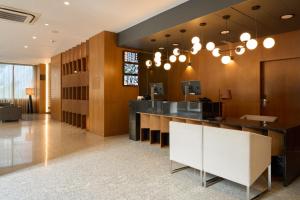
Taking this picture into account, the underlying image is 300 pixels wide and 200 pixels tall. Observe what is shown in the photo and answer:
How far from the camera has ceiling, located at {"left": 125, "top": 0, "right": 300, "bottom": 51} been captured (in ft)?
13.1

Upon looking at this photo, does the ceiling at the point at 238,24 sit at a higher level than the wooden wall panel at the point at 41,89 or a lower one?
higher

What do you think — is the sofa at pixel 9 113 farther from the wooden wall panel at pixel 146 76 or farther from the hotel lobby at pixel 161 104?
the wooden wall panel at pixel 146 76

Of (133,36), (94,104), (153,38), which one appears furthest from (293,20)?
(94,104)

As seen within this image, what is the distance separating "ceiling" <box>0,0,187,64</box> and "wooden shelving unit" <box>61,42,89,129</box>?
614 mm

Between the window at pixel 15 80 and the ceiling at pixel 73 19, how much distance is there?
6.30 metres

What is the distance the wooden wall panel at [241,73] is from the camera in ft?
19.0

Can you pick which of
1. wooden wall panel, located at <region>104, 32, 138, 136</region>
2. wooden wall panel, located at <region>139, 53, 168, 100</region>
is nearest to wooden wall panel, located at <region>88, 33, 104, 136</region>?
wooden wall panel, located at <region>104, 32, 138, 136</region>

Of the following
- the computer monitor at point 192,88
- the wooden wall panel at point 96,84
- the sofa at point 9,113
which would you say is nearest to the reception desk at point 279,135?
the computer monitor at point 192,88

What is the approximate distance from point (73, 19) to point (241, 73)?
202 inches

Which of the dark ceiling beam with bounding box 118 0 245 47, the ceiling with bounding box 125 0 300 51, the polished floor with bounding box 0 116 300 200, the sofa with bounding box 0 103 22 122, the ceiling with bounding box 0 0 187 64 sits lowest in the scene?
the polished floor with bounding box 0 116 300 200

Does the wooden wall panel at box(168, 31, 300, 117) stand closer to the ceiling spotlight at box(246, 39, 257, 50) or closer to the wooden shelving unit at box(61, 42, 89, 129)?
the ceiling spotlight at box(246, 39, 257, 50)

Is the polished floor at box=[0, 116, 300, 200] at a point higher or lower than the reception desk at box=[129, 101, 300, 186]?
lower

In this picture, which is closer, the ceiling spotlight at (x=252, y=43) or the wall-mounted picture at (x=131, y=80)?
the ceiling spotlight at (x=252, y=43)

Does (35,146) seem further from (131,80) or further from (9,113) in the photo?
(9,113)
